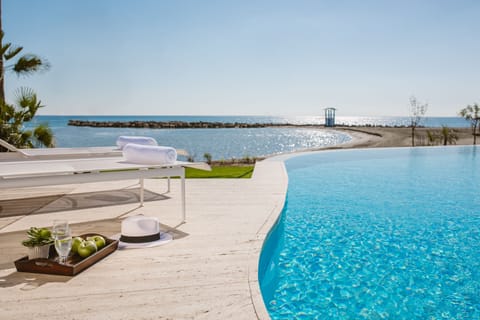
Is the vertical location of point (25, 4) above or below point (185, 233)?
above

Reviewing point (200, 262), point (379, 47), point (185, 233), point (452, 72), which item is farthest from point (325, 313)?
point (452, 72)

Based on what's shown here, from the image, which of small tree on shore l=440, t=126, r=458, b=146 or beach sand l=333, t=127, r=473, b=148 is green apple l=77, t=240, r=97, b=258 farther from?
small tree on shore l=440, t=126, r=458, b=146

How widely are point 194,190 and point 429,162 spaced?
6.68 metres

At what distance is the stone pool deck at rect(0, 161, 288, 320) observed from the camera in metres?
1.81

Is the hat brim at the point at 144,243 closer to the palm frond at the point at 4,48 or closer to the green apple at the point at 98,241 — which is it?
the green apple at the point at 98,241

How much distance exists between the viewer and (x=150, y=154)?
10.9 feet

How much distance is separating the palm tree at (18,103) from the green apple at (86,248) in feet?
17.2

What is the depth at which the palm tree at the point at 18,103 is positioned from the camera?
6.62m

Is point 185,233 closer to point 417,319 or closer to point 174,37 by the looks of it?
point 417,319

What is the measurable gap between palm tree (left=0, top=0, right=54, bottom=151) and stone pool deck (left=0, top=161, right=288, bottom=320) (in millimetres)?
2635

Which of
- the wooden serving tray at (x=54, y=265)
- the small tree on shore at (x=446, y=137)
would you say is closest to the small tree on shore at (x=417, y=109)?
the small tree on shore at (x=446, y=137)

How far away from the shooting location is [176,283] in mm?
2102

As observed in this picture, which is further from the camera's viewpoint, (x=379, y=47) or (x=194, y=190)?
(x=379, y=47)

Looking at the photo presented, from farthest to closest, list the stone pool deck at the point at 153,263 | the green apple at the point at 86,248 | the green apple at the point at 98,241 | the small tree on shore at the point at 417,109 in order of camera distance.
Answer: the small tree on shore at the point at 417,109 < the green apple at the point at 98,241 < the green apple at the point at 86,248 < the stone pool deck at the point at 153,263
